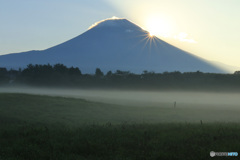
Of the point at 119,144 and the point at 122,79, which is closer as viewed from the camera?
the point at 119,144

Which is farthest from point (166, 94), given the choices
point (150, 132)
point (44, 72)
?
point (150, 132)

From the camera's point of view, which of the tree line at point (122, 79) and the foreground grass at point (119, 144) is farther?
the tree line at point (122, 79)

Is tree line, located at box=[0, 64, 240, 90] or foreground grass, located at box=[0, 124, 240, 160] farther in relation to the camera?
tree line, located at box=[0, 64, 240, 90]

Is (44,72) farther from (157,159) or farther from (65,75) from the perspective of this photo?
(157,159)

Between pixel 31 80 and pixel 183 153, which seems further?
pixel 31 80

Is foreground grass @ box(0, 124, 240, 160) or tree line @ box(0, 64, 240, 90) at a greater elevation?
tree line @ box(0, 64, 240, 90)

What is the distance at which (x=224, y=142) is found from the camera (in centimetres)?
1205

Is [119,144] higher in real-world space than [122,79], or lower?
lower

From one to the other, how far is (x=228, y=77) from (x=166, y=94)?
21220mm

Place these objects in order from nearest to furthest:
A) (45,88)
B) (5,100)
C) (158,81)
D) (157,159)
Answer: (157,159) < (5,100) < (158,81) < (45,88)

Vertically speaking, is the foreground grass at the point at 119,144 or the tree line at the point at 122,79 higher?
the tree line at the point at 122,79

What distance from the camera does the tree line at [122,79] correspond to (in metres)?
102

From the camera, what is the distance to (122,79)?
4719 inches

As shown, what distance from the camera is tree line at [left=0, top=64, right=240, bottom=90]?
102 m
